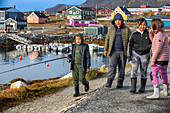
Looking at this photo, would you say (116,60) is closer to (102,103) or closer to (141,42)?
(141,42)

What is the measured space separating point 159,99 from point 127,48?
69.0 inches

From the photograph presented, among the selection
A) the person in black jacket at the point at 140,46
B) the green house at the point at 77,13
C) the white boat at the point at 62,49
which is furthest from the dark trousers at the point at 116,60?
the green house at the point at 77,13

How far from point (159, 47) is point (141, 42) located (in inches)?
30.6

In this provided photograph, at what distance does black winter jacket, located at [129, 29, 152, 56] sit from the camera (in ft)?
24.7

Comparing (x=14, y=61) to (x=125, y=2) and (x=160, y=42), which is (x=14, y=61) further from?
(x=125, y=2)

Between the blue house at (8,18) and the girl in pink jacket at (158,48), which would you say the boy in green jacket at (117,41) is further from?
the blue house at (8,18)

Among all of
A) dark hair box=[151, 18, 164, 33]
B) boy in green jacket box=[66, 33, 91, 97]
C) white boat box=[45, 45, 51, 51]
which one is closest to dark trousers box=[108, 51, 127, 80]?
boy in green jacket box=[66, 33, 91, 97]

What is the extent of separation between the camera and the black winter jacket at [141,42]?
7516 mm

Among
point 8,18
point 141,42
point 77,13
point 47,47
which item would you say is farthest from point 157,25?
point 77,13

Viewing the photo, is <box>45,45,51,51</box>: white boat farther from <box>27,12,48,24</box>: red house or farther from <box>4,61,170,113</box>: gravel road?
<box>4,61,170,113</box>: gravel road

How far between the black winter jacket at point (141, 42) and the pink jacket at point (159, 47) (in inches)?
19.9

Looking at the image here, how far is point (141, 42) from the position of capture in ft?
24.8

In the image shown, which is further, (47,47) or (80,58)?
(47,47)

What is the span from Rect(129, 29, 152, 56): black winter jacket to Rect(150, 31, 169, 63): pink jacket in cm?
50
